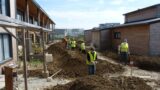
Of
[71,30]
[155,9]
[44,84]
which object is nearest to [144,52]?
[155,9]

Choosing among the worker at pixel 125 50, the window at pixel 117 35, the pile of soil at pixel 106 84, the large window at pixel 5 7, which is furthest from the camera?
the window at pixel 117 35

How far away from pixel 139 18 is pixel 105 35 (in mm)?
5675

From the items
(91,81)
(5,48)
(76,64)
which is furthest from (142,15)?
(91,81)

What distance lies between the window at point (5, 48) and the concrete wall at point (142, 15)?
20020 millimetres

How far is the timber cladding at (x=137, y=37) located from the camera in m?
22.6

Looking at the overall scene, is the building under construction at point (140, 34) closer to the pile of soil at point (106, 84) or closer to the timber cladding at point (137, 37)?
the timber cladding at point (137, 37)

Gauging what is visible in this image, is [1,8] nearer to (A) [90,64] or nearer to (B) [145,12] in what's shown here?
(A) [90,64]

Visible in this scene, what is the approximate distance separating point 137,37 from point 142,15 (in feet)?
36.0

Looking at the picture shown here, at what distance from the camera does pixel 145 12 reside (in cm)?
3369

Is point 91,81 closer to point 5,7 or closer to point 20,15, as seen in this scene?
point 5,7

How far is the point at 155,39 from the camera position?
21.6 metres

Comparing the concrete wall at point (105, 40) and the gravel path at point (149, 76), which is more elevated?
the concrete wall at point (105, 40)

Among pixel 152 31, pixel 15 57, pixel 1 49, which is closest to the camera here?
pixel 1 49

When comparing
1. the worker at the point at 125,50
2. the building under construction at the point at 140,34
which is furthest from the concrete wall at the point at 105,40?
the worker at the point at 125,50
